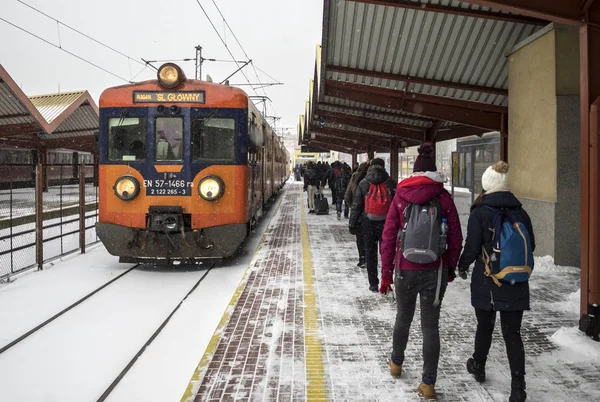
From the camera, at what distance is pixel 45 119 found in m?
22.5

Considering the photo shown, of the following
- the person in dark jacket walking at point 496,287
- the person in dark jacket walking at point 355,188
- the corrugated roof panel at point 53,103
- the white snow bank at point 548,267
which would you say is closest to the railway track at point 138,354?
the person in dark jacket walking at point 355,188

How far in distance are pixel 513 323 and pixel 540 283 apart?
12.5ft

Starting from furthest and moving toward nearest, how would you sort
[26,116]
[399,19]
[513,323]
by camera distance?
[26,116], [399,19], [513,323]

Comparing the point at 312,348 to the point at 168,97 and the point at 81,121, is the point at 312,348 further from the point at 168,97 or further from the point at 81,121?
the point at 81,121

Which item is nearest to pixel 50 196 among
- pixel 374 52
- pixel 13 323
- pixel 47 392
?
pixel 13 323

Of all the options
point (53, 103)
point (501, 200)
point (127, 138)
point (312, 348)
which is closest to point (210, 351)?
point (312, 348)

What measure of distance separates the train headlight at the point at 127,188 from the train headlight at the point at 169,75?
1597 millimetres

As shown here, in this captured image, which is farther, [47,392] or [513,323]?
[47,392]

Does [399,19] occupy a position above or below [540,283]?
above

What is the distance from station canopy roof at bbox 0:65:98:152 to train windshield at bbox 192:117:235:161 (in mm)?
12137

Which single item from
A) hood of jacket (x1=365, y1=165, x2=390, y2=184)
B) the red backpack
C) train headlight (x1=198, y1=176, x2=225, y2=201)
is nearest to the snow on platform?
the red backpack

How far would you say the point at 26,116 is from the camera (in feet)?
68.0

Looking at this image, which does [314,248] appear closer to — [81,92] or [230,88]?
[230,88]

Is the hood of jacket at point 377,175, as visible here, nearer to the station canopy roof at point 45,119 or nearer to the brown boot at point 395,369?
the brown boot at point 395,369
